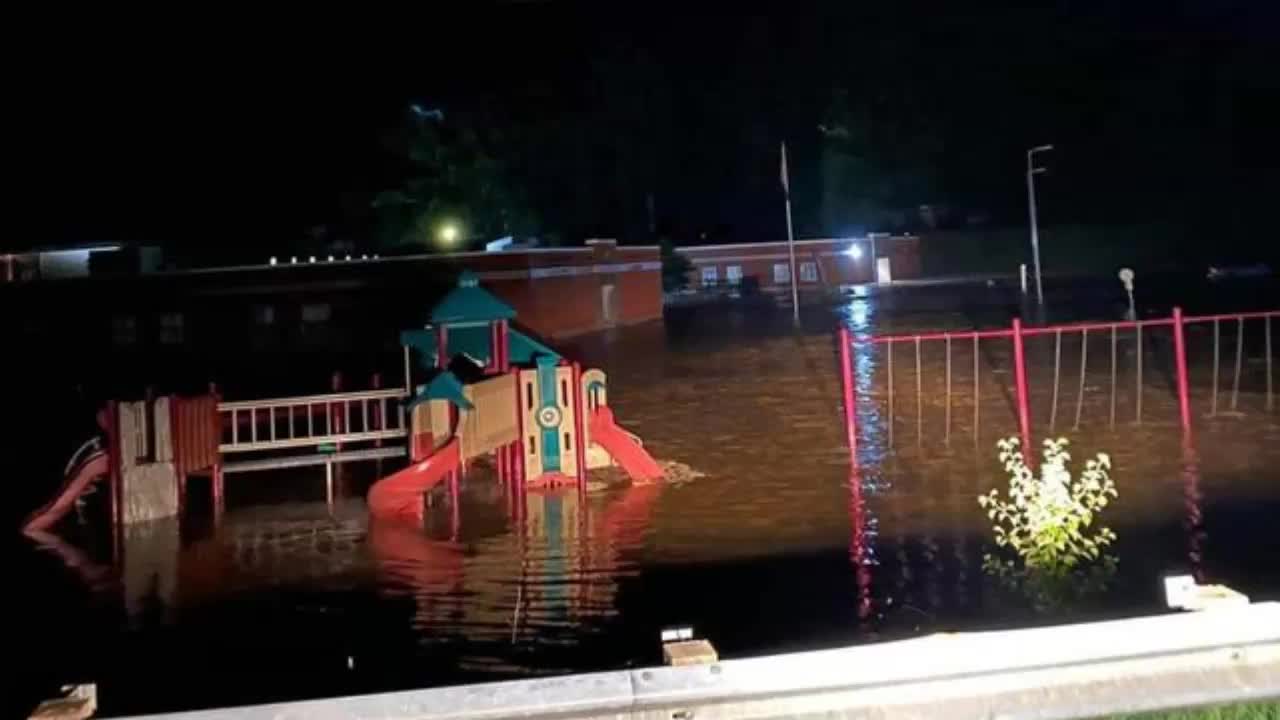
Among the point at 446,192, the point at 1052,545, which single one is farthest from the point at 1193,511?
the point at 446,192

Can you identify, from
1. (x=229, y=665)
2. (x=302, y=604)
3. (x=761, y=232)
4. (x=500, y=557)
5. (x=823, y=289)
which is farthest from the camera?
(x=761, y=232)

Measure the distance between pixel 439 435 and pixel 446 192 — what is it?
103 ft

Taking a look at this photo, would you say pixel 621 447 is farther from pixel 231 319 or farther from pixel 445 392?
pixel 231 319

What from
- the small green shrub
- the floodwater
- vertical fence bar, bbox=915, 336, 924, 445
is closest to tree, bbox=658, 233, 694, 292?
vertical fence bar, bbox=915, 336, 924, 445

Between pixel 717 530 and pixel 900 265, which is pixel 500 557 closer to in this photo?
pixel 717 530

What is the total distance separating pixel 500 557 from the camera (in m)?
10.7

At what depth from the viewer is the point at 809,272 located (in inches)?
2739

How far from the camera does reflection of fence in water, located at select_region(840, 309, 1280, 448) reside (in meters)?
16.4

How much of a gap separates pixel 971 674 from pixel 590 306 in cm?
3543

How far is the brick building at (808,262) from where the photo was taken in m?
68.1

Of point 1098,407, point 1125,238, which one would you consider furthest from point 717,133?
point 1098,407

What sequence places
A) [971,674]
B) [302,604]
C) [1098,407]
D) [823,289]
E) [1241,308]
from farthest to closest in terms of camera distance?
[823,289], [1241,308], [1098,407], [302,604], [971,674]

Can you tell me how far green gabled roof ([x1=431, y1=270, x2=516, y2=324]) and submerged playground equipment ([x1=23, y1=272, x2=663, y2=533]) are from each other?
1 cm

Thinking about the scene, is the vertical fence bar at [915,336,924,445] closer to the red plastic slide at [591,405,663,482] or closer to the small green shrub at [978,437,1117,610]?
the red plastic slide at [591,405,663,482]
